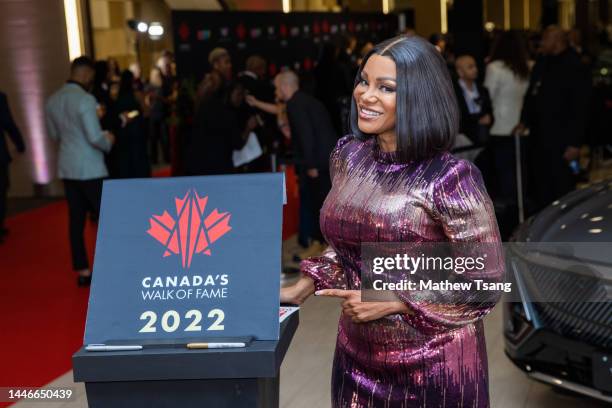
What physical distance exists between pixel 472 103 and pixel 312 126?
190 centimetres

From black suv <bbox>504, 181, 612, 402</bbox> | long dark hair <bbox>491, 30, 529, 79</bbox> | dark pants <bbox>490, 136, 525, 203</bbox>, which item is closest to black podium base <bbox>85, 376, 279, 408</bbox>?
black suv <bbox>504, 181, 612, 402</bbox>

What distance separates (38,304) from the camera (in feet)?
22.7

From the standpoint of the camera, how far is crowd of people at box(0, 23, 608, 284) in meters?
7.13

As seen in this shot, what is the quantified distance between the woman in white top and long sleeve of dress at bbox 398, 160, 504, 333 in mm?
6232

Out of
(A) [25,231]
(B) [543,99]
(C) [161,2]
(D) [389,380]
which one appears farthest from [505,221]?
(C) [161,2]

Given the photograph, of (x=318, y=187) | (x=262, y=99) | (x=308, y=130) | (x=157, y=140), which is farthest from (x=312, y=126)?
(x=157, y=140)

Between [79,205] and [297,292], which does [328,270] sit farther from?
[79,205]

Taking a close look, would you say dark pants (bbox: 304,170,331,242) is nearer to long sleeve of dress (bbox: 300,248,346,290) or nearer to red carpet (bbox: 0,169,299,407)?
red carpet (bbox: 0,169,299,407)

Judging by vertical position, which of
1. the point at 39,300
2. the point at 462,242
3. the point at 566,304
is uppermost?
the point at 462,242

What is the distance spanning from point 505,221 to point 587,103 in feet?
3.80

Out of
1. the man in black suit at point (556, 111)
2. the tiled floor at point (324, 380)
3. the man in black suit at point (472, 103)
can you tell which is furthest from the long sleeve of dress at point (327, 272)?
the man in black suit at point (472, 103)

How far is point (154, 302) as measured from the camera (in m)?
2.18

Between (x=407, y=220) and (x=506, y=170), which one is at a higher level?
(x=407, y=220)

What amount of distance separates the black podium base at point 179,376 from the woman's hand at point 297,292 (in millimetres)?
245
